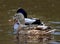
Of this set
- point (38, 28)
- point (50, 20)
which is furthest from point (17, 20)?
point (50, 20)

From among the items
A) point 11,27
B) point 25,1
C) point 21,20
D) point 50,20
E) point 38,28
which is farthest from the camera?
point 25,1

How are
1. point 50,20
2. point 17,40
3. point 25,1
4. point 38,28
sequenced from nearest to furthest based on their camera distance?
point 17,40, point 38,28, point 50,20, point 25,1

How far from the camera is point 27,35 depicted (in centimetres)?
1180

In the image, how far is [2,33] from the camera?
12508 millimetres

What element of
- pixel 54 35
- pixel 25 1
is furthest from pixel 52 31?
pixel 25 1

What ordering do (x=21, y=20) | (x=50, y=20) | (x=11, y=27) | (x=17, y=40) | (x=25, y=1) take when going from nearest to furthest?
(x=17, y=40) < (x=21, y=20) < (x=11, y=27) < (x=50, y=20) < (x=25, y=1)

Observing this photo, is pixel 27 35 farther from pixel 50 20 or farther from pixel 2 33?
pixel 50 20

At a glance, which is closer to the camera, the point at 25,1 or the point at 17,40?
the point at 17,40

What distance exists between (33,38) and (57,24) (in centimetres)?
250

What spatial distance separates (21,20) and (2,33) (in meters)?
0.93

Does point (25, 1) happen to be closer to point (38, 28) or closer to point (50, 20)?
point (50, 20)

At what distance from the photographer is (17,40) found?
1145 cm

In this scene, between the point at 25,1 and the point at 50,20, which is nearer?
the point at 50,20

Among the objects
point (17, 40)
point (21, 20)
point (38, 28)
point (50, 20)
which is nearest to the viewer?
point (17, 40)
